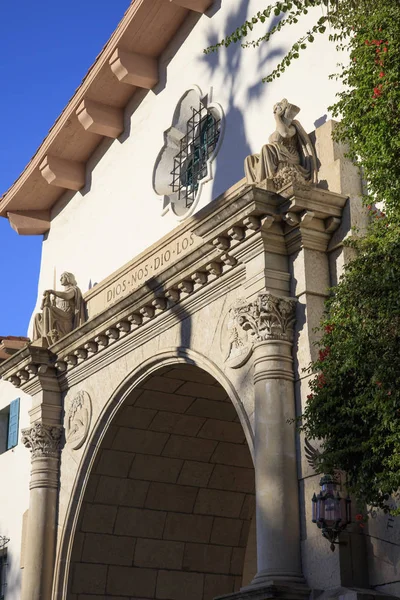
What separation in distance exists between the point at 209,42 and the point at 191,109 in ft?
3.81

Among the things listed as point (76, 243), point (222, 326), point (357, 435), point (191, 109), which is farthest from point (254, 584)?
point (76, 243)

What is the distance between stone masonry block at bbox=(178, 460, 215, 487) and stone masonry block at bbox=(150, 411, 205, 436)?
665mm

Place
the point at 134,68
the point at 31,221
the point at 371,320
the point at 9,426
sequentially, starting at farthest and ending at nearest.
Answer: the point at 31,221, the point at 9,426, the point at 134,68, the point at 371,320

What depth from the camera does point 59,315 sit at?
1933 centimetres

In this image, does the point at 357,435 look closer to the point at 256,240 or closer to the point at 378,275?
the point at 378,275

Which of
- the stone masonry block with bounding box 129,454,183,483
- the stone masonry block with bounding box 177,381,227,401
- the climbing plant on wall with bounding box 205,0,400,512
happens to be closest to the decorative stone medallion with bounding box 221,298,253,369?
the stone masonry block with bounding box 177,381,227,401

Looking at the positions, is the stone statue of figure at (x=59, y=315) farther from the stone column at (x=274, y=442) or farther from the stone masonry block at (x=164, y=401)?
the stone column at (x=274, y=442)

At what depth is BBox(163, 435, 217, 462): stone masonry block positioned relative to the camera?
58.9ft

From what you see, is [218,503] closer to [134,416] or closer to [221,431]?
[221,431]

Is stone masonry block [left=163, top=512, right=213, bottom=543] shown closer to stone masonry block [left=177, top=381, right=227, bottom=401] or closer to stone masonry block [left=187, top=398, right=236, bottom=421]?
stone masonry block [left=187, top=398, right=236, bottom=421]

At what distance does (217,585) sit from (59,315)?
18.3 feet

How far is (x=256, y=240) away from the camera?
14.0m

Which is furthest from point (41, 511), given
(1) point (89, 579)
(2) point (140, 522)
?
(2) point (140, 522)

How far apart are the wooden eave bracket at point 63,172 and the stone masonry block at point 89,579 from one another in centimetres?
768
